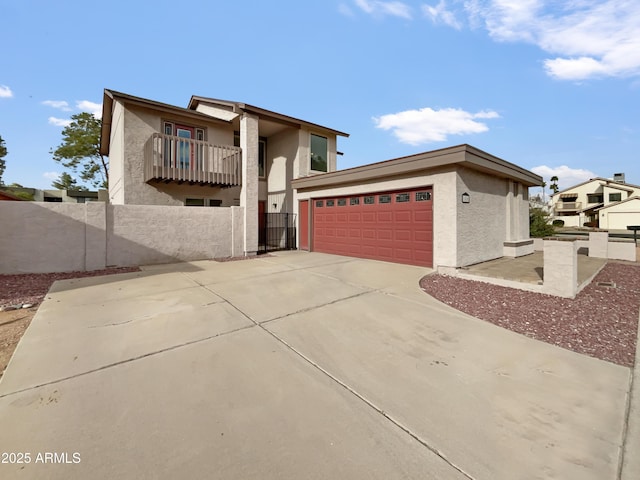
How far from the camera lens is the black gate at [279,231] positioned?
1417 cm

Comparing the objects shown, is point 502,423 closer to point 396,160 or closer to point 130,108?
point 396,160

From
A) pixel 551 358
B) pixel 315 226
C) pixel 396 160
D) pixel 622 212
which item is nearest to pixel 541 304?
pixel 551 358

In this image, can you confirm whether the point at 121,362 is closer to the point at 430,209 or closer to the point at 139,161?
the point at 430,209

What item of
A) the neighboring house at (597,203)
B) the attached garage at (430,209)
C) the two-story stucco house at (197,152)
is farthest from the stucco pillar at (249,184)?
the neighboring house at (597,203)

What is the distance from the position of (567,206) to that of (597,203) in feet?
12.8

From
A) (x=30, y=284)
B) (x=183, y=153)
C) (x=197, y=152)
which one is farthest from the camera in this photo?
(x=197, y=152)

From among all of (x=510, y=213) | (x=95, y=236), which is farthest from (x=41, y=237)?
(x=510, y=213)

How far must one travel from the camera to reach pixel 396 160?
8.91 meters

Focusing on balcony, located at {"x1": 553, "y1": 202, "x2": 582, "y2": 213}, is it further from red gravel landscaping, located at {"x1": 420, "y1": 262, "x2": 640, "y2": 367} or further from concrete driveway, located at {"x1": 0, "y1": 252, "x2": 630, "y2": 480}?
concrete driveway, located at {"x1": 0, "y1": 252, "x2": 630, "y2": 480}

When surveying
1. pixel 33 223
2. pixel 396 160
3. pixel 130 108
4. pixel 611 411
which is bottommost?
pixel 611 411

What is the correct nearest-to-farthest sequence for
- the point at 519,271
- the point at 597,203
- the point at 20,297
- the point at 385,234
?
1. the point at 20,297
2. the point at 519,271
3. the point at 385,234
4. the point at 597,203

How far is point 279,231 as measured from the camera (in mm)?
14906

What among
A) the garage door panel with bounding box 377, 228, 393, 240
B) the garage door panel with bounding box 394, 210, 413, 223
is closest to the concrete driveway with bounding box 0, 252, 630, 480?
the garage door panel with bounding box 394, 210, 413, 223

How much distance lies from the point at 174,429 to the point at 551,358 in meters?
4.20
